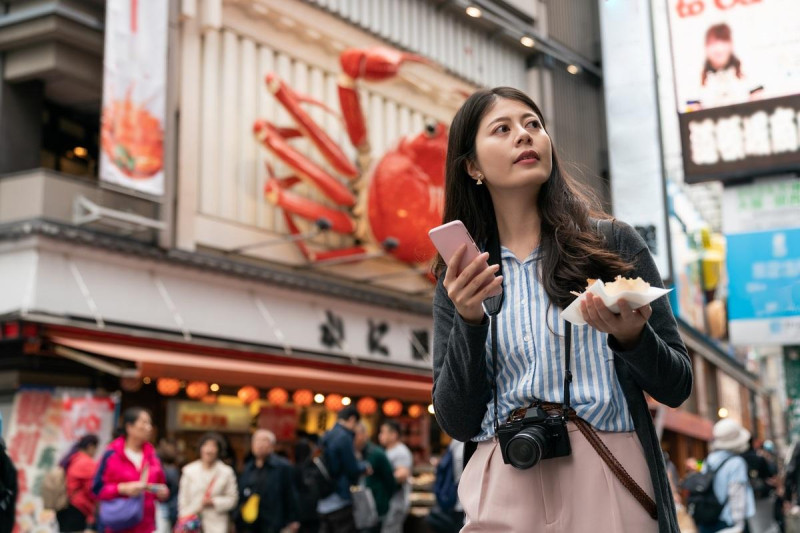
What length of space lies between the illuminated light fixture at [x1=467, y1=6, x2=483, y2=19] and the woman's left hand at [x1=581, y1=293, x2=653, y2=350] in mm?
18533

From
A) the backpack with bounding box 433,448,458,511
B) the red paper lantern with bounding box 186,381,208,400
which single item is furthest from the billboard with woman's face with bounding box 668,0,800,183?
the red paper lantern with bounding box 186,381,208,400

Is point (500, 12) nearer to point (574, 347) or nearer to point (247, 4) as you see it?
point (247, 4)

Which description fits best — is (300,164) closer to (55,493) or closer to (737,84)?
(55,493)

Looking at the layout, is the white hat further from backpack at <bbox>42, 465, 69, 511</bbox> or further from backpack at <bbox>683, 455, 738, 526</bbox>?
backpack at <bbox>42, 465, 69, 511</bbox>

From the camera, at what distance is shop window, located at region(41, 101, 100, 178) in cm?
1376

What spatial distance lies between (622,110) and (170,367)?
20.9 feet

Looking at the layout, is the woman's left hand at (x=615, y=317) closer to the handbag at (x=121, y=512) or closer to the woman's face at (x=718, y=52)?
the woman's face at (x=718, y=52)

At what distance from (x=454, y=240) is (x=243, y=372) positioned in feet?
35.7

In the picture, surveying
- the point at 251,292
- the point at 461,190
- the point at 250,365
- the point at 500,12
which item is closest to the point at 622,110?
the point at 461,190

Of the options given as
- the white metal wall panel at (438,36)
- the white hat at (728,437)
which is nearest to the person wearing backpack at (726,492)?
the white hat at (728,437)

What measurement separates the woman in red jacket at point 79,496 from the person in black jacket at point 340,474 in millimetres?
2220

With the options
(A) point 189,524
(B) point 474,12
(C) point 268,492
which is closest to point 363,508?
(C) point 268,492

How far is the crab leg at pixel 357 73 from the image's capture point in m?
15.8

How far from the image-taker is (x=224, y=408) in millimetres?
14398
